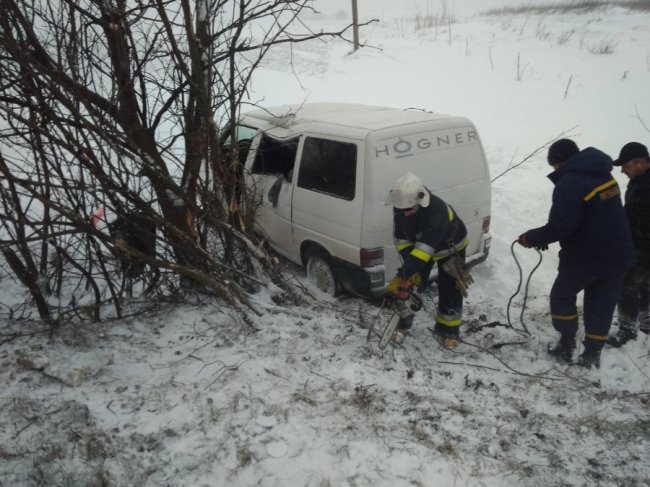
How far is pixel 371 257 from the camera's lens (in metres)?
3.96

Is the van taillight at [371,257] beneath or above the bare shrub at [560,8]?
beneath

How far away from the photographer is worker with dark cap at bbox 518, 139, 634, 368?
10.8ft

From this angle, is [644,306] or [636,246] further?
[644,306]

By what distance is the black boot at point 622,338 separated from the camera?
381 cm

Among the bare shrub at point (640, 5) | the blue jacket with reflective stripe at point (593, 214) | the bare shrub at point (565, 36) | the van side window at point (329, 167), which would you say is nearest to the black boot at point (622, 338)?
the blue jacket with reflective stripe at point (593, 214)

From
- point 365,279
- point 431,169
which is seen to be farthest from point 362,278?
point 431,169

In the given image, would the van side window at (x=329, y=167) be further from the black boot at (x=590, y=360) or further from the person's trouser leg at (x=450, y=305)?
the black boot at (x=590, y=360)

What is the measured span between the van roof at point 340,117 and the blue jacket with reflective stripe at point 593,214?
53.2 inches

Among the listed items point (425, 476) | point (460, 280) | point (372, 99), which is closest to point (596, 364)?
point (460, 280)

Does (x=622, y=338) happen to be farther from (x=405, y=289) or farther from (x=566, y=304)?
(x=405, y=289)

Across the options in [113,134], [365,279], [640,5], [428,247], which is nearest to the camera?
[113,134]

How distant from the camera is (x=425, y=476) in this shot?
7.73 ft

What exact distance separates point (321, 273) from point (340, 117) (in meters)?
1.66

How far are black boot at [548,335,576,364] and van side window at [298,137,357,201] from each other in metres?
2.20
